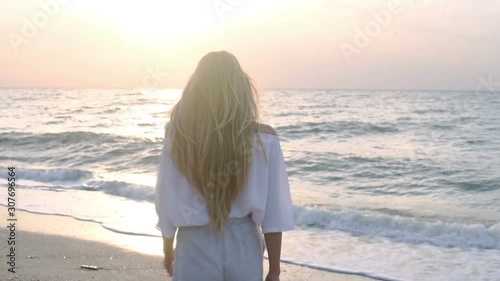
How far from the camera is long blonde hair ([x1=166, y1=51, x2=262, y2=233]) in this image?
2.29 m

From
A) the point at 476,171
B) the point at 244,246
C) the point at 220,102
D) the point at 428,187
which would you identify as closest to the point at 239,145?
the point at 220,102

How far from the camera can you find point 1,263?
6.20m

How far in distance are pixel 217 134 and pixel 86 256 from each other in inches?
194

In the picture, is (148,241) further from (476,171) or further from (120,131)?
(120,131)

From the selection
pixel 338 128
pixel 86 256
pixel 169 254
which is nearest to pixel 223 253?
pixel 169 254

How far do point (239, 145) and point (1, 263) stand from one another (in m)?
4.78

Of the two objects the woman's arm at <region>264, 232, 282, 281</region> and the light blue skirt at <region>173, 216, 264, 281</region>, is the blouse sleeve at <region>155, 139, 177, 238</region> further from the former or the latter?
the woman's arm at <region>264, 232, 282, 281</region>

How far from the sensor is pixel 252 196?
235 centimetres

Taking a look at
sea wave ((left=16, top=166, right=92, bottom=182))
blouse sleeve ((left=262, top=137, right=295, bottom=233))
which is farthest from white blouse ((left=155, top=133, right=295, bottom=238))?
sea wave ((left=16, top=166, right=92, bottom=182))

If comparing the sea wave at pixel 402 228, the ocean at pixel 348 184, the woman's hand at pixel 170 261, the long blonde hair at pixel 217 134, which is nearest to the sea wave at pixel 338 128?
the ocean at pixel 348 184

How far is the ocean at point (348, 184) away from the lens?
7641 millimetres

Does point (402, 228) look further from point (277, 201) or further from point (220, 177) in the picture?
point (220, 177)

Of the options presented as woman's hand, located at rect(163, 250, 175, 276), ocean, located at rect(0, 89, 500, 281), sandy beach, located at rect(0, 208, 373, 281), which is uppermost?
woman's hand, located at rect(163, 250, 175, 276)

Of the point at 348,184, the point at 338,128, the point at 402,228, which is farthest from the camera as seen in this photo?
the point at 338,128
